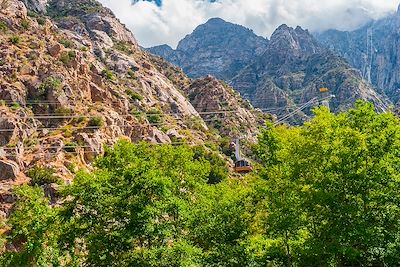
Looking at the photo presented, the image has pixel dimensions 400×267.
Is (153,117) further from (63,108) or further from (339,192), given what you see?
(339,192)

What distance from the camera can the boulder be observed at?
4633 centimetres

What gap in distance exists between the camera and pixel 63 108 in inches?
2530

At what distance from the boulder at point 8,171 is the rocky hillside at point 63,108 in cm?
10

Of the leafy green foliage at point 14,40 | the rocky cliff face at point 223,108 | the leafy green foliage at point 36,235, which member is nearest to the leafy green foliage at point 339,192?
the leafy green foliage at point 36,235

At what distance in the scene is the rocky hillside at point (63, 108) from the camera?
52.9 metres

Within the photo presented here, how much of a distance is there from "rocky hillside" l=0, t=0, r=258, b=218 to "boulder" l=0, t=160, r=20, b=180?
0.10 meters

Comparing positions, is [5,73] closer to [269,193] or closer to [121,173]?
[121,173]

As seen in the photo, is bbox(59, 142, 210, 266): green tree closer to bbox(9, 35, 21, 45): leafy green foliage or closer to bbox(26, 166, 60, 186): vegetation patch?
bbox(26, 166, 60, 186): vegetation patch

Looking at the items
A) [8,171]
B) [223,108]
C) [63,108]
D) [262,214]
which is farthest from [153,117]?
[262,214]

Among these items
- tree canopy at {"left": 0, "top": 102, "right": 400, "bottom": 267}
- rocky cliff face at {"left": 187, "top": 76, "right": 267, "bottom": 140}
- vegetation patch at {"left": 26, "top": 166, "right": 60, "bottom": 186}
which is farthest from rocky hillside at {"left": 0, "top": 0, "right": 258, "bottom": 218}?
tree canopy at {"left": 0, "top": 102, "right": 400, "bottom": 267}

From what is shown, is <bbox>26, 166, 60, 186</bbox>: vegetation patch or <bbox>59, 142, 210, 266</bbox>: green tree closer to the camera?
<bbox>59, 142, 210, 266</bbox>: green tree

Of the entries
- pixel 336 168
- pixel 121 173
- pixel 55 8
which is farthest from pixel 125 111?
pixel 55 8

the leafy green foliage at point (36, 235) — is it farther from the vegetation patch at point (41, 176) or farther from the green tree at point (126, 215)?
the vegetation patch at point (41, 176)

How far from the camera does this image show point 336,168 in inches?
951
